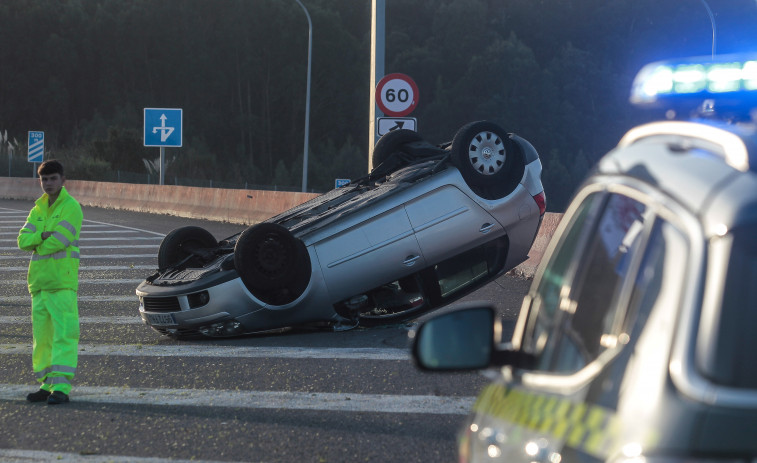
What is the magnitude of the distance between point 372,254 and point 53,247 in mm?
2985

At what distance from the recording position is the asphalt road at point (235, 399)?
5914 mm

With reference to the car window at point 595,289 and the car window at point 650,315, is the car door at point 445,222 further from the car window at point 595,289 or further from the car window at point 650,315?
the car window at point 650,315

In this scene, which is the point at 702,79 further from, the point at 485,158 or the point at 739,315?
the point at 485,158

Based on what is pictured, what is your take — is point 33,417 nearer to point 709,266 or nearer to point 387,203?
point 387,203

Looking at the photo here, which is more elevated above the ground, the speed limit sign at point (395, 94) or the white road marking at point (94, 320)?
the speed limit sign at point (395, 94)

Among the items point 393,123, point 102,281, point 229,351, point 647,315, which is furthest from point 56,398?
point 393,123

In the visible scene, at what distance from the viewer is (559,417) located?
207 cm

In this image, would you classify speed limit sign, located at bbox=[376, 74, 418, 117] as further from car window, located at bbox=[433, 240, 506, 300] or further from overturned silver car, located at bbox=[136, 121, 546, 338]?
car window, located at bbox=[433, 240, 506, 300]

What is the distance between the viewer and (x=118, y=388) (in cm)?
772

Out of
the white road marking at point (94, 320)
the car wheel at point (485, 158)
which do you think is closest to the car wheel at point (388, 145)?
the car wheel at point (485, 158)

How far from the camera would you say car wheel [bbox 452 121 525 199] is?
393 inches

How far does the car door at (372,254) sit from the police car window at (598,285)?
293 inches

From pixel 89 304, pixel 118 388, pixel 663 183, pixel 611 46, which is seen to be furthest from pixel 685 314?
pixel 611 46

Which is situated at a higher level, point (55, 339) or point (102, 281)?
point (55, 339)
